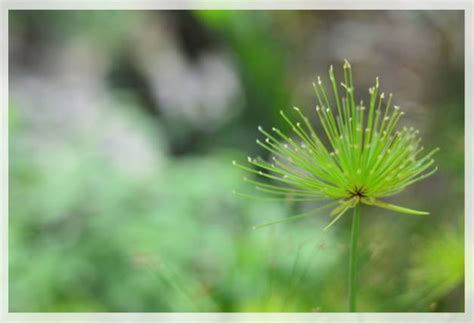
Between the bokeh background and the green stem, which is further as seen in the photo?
the bokeh background

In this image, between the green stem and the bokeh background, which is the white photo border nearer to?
the bokeh background

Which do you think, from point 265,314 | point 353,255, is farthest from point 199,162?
point 353,255

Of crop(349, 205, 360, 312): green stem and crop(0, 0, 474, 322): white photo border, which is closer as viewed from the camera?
crop(349, 205, 360, 312): green stem

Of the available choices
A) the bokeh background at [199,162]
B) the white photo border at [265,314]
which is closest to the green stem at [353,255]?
the bokeh background at [199,162]

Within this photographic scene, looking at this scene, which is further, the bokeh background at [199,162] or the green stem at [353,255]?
the bokeh background at [199,162]

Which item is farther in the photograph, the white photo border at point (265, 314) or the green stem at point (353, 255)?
the white photo border at point (265, 314)

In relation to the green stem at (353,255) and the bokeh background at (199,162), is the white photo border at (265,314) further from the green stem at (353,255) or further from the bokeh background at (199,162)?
the green stem at (353,255)

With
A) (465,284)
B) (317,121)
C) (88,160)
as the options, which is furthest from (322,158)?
(317,121)

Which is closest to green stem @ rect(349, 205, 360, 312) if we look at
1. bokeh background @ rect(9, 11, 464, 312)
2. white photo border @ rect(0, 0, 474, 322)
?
bokeh background @ rect(9, 11, 464, 312)

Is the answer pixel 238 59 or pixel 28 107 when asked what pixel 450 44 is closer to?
pixel 238 59
